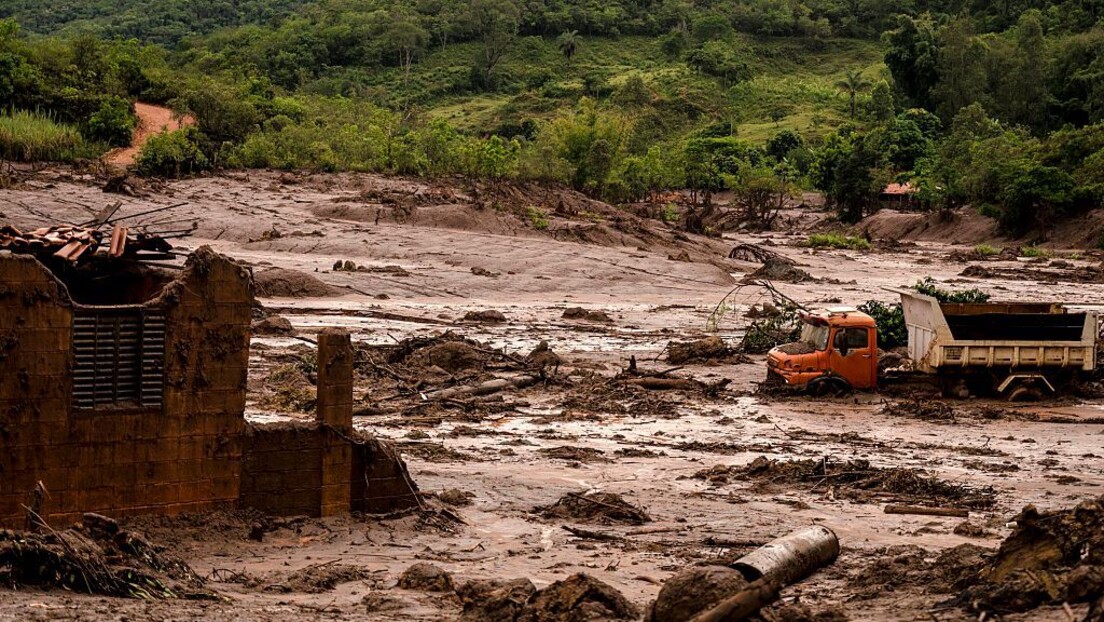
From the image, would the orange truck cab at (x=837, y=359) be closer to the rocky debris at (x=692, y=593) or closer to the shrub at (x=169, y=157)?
the rocky debris at (x=692, y=593)

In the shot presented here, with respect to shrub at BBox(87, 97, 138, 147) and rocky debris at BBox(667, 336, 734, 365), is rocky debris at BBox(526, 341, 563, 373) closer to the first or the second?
rocky debris at BBox(667, 336, 734, 365)

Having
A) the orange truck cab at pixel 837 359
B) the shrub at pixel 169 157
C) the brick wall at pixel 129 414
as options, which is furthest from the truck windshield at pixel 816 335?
the shrub at pixel 169 157

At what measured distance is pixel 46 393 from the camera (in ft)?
40.4

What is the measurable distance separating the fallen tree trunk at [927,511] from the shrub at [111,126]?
145ft

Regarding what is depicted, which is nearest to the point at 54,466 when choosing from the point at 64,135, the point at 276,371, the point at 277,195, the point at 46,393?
the point at 46,393

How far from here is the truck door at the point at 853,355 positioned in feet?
80.4

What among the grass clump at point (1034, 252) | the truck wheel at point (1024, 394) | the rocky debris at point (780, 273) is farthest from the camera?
the grass clump at point (1034, 252)

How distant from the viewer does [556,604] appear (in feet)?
35.0

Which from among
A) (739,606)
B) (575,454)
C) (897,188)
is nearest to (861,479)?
(575,454)

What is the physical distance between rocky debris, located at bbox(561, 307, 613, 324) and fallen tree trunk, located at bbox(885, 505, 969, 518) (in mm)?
18988

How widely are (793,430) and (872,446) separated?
1597 millimetres

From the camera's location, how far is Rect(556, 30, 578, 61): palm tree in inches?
5079

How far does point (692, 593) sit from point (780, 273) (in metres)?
38.6

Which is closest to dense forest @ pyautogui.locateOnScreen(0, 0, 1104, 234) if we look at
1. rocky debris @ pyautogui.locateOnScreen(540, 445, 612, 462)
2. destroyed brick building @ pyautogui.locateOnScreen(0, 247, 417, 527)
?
rocky debris @ pyautogui.locateOnScreen(540, 445, 612, 462)
